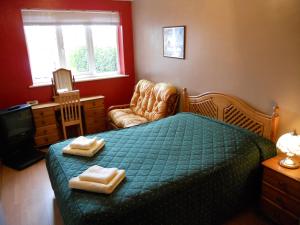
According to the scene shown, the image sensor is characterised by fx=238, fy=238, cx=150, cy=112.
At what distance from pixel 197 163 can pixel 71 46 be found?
3339mm

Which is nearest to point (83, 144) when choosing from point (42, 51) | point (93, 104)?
point (93, 104)

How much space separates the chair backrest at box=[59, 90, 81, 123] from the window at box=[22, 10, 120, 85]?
691 mm

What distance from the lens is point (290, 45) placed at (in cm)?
214

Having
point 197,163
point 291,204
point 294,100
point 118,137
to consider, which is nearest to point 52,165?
point 118,137

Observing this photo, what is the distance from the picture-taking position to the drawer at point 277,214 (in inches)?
78.4

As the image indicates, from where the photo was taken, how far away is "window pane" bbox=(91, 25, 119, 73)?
4488mm

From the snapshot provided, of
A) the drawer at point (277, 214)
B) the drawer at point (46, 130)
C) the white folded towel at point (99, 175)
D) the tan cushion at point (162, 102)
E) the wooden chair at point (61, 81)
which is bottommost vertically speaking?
the drawer at point (277, 214)

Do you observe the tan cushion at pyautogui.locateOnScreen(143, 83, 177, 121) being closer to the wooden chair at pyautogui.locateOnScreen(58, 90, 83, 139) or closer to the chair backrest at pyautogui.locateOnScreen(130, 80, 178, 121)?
the chair backrest at pyautogui.locateOnScreen(130, 80, 178, 121)

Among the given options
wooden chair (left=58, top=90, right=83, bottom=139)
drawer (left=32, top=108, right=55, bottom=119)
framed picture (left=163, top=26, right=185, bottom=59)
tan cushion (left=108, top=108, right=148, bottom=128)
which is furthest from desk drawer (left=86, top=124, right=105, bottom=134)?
framed picture (left=163, top=26, right=185, bottom=59)

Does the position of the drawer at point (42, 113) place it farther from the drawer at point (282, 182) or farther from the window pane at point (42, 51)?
the drawer at point (282, 182)

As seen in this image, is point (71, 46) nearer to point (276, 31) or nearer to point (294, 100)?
point (276, 31)

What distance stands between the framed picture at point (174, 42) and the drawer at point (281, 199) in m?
2.06

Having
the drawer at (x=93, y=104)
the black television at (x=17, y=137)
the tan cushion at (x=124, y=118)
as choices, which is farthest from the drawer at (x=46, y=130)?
the tan cushion at (x=124, y=118)

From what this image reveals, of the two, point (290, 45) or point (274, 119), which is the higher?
point (290, 45)
